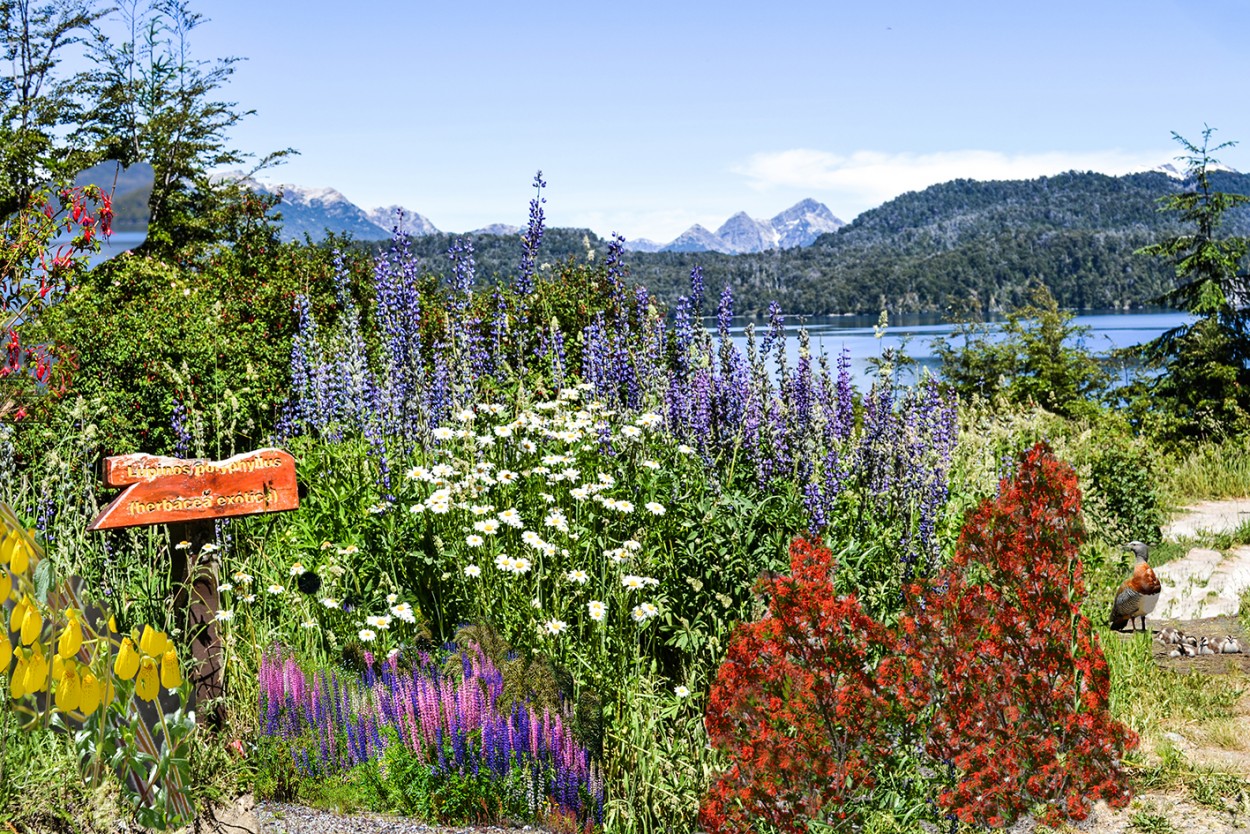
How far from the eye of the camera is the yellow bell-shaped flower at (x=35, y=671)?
45.6 inches

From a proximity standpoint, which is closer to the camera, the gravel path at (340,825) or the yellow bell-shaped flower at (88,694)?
the yellow bell-shaped flower at (88,694)

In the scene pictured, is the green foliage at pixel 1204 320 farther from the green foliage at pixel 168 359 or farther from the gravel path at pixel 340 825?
the gravel path at pixel 340 825

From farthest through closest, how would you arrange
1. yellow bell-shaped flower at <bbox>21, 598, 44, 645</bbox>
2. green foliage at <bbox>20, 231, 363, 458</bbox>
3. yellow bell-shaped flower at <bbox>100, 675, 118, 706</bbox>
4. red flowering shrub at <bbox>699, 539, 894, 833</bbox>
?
green foliage at <bbox>20, 231, 363, 458</bbox> → red flowering shrub at <bbox>699, 539, 894, 833</bbox> → yellow bell-shaped flower at <bbox>100, 675, 118, 706</bbox> → yellow bell-shaped flower at <bbox>21, 598, 44, 645</bbox>

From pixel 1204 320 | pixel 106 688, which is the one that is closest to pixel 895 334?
pixel 1204 320

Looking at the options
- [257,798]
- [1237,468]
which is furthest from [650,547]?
[1237,468]

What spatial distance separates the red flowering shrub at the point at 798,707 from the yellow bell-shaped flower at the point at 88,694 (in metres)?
1.89

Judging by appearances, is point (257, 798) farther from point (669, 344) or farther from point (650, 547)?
point (669, 344)

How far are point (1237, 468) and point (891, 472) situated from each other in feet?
29.1

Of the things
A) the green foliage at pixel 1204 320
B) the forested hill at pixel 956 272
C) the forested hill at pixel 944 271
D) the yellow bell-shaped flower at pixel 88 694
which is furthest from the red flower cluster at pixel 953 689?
the forested hill at pixel 956 272

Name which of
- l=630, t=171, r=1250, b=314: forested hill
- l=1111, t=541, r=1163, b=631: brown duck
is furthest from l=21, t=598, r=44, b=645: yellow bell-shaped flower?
l=630, t=171, r=1250, b=314: forested hill

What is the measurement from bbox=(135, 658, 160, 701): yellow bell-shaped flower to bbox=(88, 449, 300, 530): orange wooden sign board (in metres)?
2.65

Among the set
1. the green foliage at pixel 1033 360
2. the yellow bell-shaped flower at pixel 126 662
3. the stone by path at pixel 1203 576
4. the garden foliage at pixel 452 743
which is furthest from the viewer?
the green foliage at pixel 1033 360

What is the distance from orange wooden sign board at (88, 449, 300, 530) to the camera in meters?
3.78

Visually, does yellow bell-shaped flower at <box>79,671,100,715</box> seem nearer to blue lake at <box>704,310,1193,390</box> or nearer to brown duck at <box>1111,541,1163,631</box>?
blue lake at <box>704,310,1193,390</box>
